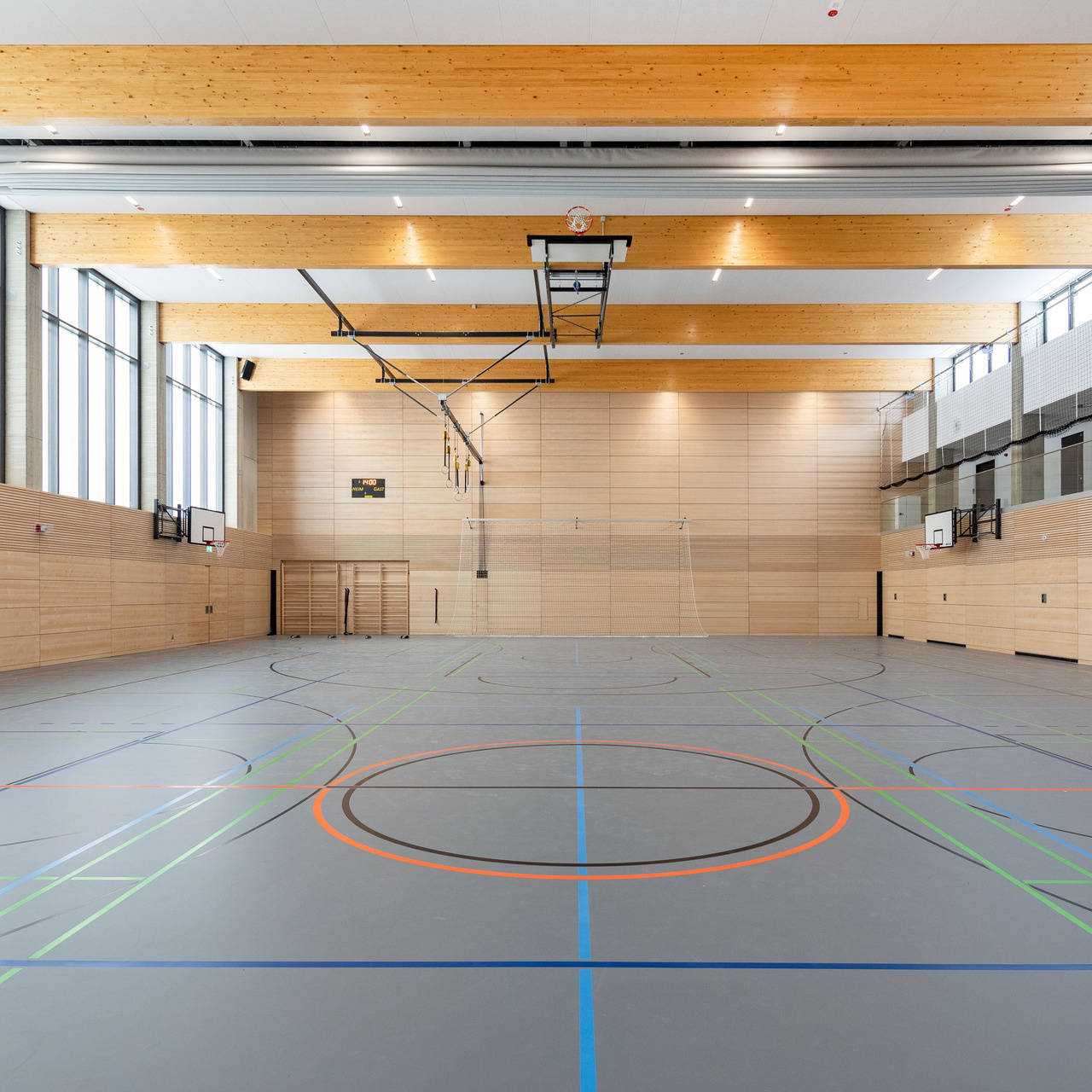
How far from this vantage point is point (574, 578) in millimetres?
23453

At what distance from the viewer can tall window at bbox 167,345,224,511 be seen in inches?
768

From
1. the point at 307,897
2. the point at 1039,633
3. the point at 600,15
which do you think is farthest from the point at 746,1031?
the point at 1039,633

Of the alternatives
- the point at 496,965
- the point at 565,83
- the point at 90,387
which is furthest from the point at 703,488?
the point at 496,965

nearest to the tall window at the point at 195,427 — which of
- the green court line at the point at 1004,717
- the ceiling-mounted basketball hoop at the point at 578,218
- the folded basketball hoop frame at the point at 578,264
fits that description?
the folded basketball hoop frame at the point at 578,264

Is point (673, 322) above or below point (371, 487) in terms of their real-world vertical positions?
above

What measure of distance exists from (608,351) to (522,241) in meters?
8.07

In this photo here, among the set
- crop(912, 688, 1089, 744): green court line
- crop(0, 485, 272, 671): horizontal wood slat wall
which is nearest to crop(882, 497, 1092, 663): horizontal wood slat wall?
crop(912, 688, 1089, 744): green court line

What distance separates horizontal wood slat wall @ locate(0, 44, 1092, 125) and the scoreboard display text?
14795 millimetres

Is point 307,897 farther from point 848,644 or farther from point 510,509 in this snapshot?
point 510,509

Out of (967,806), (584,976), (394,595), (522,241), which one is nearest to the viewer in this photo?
(584,976)

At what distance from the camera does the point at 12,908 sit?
3.23 metres

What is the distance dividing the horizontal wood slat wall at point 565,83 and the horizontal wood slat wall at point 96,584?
22.6 ft

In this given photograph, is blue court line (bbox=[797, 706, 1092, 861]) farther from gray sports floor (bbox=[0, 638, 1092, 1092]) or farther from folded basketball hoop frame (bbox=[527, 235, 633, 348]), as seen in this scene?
folded basketball hoop frame (bbox=[527, 235, 633, 348])

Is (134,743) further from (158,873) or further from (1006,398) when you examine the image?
(1006,398)
